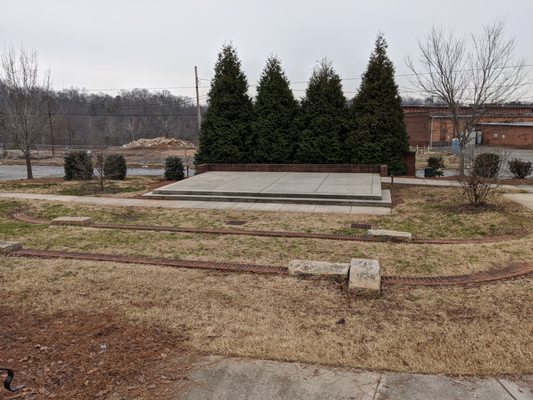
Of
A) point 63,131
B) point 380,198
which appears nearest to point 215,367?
point 380,198

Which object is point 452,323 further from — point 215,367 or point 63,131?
point 63,131

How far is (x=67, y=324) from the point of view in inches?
150

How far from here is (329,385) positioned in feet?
9.29

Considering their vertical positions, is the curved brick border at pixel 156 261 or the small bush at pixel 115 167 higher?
the small bush at pixel 115 167

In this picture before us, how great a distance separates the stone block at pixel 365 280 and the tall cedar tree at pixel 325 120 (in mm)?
11669

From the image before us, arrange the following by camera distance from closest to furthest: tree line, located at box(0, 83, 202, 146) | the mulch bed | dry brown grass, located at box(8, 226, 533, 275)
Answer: the mulch bed → dry brown grass, located at box(8, 226, 533, 275) → tree line, located at box(0, 83, 202, 146)

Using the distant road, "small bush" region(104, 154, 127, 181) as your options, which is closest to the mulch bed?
"small bush" region(104, 154, 127, 181)

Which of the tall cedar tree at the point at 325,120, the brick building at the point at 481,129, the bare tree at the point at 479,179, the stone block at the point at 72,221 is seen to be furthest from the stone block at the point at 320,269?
the brick building at the point at 481,129

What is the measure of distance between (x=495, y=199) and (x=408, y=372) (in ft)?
29.6

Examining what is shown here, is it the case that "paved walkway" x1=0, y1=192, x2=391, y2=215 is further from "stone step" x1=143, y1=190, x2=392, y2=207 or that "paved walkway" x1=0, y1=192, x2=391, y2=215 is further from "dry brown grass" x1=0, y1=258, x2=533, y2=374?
"dry brown grass" x1=0, y1=258, x2=533, y2=374

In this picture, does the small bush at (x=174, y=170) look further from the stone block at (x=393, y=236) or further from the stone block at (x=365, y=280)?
the stone block at (x=365, y=280)

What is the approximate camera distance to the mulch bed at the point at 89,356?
2.81 meters

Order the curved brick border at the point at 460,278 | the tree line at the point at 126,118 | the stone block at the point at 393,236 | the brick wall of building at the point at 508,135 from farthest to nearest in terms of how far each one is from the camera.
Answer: the tree line at the point at 126,118 → the brick wall of building at the point at 508,135 → the stone block at the point at 393,236 → the curved brick border at the point at 460,278

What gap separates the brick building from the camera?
145 ft
